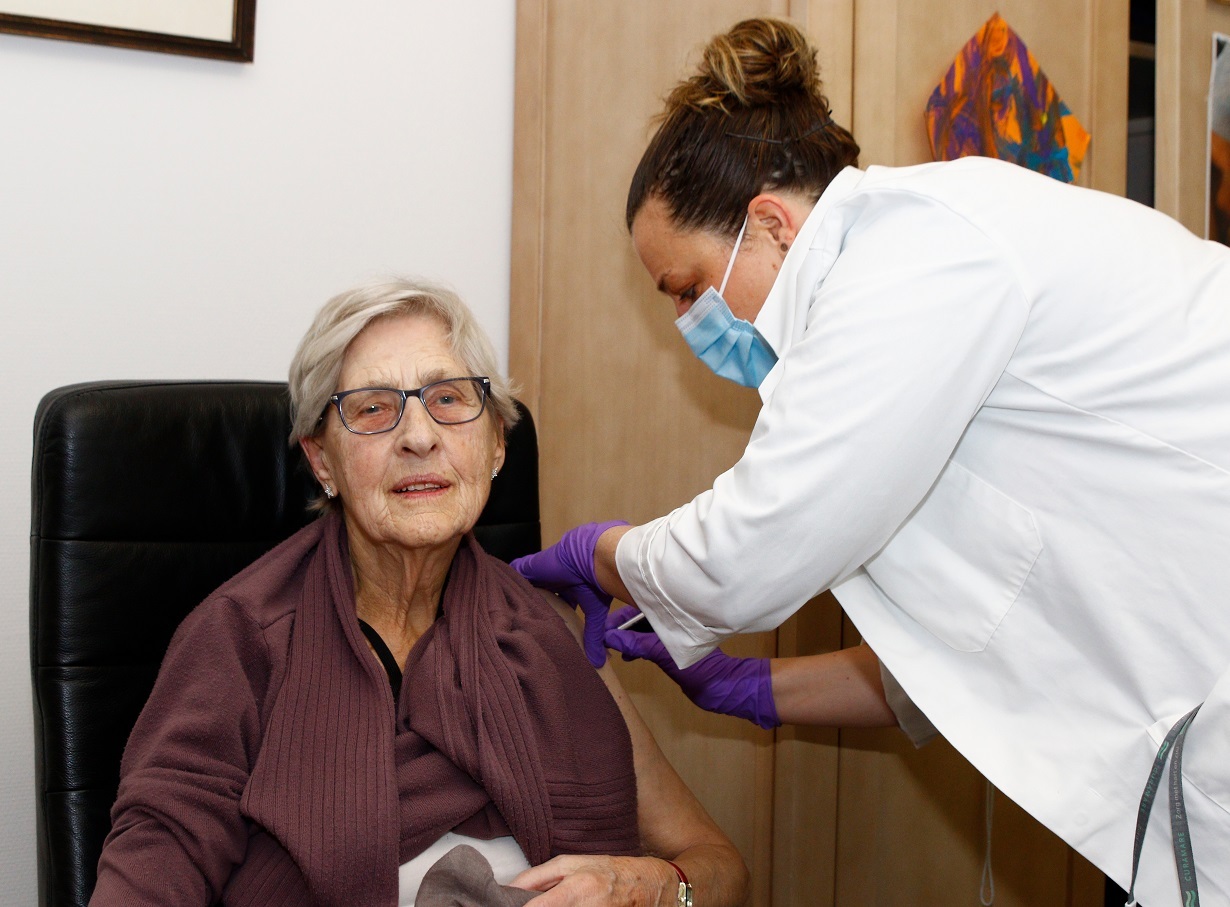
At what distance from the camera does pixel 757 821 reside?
1746mm

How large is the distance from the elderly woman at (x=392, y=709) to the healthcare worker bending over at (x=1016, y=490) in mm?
253

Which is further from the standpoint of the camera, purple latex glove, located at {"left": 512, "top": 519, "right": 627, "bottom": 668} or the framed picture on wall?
the framed picture on wall

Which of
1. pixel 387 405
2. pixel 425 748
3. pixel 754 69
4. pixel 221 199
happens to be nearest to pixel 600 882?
pixel 425 748

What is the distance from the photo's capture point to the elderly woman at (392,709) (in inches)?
44.8

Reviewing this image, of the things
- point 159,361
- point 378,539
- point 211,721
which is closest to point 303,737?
point 211,721

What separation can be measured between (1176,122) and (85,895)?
2107 mm

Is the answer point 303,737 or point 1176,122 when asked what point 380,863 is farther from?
point 1176,122

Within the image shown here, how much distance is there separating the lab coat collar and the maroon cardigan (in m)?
0.50

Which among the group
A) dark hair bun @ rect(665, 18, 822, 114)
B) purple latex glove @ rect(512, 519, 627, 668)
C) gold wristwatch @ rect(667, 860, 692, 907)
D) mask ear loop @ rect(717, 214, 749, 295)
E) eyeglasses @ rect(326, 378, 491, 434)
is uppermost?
dark hair bun @ rect(665, 18, 822, 114)

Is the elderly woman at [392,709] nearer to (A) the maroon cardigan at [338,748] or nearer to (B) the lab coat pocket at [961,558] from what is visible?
(A) the maroon cardigan at [338,748]

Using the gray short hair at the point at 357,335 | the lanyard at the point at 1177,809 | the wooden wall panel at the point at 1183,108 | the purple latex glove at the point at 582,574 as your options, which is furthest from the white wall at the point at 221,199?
Answer: the lanyard at the point at 1177,809

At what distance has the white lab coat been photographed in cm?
102

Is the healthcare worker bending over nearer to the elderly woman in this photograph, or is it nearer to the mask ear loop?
the mask ear loop

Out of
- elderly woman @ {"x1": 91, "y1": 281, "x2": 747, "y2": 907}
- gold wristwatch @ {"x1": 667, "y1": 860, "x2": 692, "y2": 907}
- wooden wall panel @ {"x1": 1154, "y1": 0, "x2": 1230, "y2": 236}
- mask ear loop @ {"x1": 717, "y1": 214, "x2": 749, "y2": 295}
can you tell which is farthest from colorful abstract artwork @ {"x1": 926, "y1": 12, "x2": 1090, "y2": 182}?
gold wristwatch @ {"x1": 667, "y1": 860, "x2": 692, "y2": 907}
